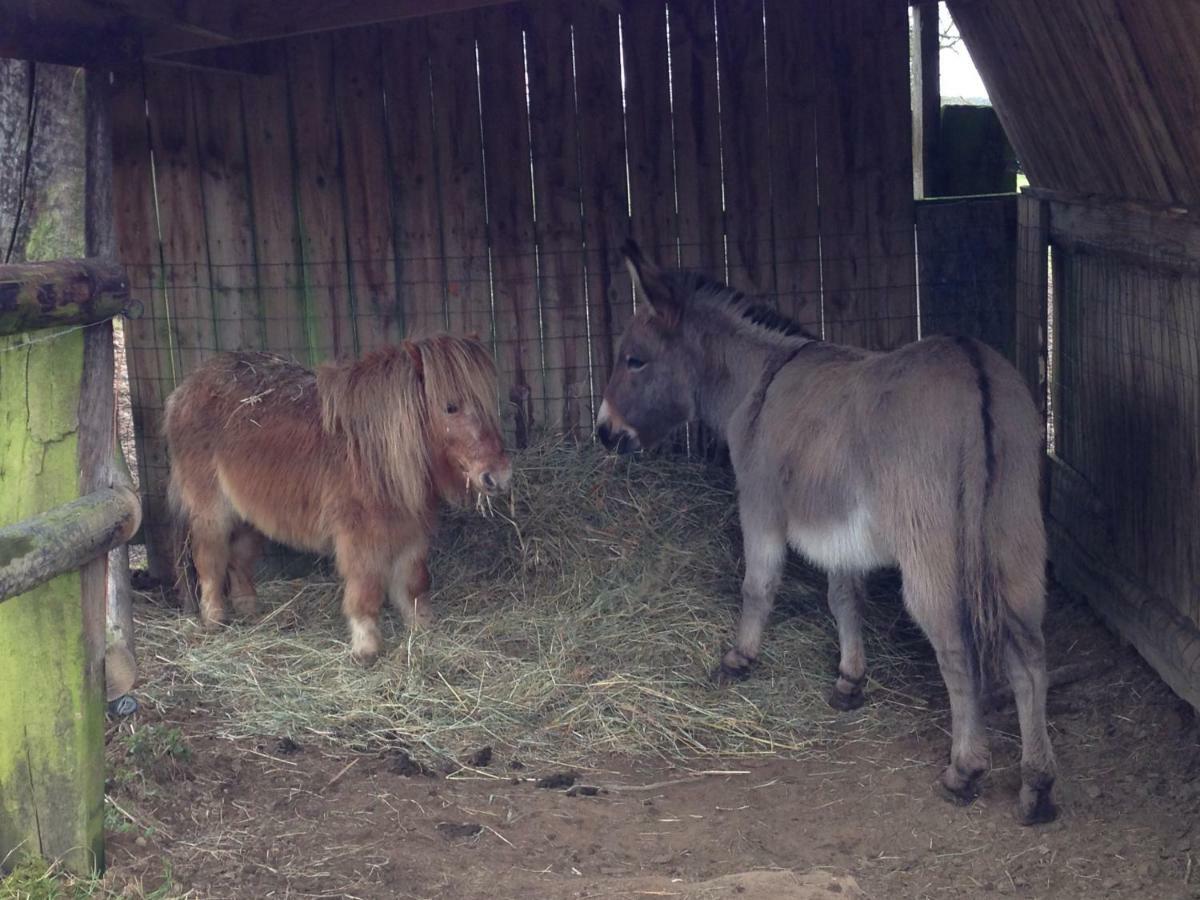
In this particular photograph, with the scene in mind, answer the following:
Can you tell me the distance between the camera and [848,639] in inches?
219

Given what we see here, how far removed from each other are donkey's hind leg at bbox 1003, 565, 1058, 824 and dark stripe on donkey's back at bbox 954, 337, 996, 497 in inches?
14.1

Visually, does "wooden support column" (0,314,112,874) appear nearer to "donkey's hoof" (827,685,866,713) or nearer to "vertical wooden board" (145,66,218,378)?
"donkey's hoof" (827,685,866,713)

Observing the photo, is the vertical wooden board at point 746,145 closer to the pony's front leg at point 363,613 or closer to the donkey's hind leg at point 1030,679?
the pony's front leg at point 363,613

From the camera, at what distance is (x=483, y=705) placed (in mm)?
5430

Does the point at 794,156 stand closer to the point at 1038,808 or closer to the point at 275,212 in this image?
the point at 275,212

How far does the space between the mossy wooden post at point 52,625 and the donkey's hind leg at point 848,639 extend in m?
3.17

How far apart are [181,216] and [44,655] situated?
4084 mm

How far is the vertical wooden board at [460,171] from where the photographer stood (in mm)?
6789

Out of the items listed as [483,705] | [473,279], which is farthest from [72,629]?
[473,279]

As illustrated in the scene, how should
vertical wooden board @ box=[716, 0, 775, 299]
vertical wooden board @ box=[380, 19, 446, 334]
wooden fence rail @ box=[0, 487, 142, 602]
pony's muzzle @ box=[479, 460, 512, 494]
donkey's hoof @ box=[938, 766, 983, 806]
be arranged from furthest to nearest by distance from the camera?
vertical wooden board @ box=[380, 19, 446, 334]
vertical wooden board @ box=[716, 0, 775, 299]
pony's muzzle @ box=[479, 460, 512, 494]
donkey's hoof @ box=[938, 766, 983, 806]
wooden fence rail @ box=[0, 487, 142, 602]

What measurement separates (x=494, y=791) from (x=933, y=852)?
164 centimetres

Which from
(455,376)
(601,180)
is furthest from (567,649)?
(601,180)

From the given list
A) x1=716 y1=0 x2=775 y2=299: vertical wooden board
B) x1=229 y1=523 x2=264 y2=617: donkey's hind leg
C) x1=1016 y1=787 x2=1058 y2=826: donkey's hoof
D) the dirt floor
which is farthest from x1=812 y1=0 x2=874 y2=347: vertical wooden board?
x1=229 y1=523 x2=264 y2=617: donkey's hind leg

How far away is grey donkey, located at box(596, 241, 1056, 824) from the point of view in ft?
14.3
